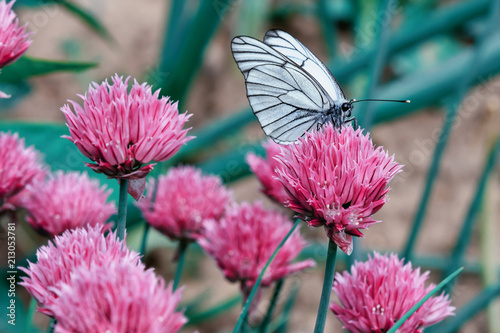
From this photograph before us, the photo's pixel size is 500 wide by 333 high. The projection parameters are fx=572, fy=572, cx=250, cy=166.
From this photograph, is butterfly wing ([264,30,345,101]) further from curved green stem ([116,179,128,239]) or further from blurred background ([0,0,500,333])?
curved green stem ([116,179,128,239])

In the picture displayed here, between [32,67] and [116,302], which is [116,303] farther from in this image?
[32,67]

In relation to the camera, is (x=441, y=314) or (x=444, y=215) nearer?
(x=441, y=314)

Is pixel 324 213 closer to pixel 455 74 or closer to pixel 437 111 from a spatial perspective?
pixel 455 74

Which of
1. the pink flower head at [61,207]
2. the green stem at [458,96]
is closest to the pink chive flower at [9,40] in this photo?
the pink flower head at [61,207]

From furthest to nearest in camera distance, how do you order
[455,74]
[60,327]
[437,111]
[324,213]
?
[437,111] < [455,74] < [324,213] < [60,327]

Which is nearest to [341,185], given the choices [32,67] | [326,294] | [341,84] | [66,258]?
[326,294]

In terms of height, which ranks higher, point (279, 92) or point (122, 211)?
point (279, 92)

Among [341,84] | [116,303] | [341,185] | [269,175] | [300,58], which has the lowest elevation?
[116,303]

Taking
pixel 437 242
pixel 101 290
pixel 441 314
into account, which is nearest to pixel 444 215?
pixel 437 242
